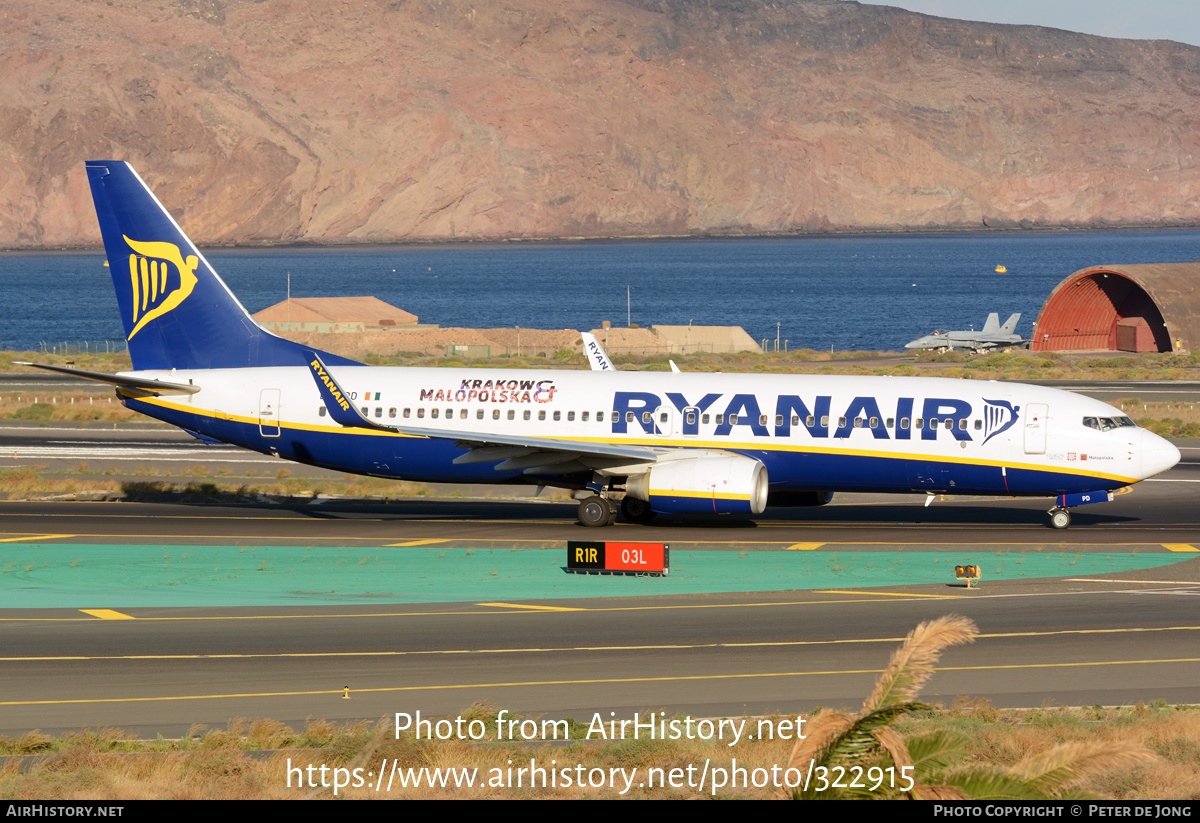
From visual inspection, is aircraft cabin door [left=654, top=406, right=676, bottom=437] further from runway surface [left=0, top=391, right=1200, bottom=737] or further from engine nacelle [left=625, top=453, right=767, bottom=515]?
runway surface [left=0, top=391, right=1200, bottom=737]

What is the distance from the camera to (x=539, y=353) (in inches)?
4486

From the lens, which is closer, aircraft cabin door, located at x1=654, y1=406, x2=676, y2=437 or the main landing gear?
aircraft cabin door, located at x1=654, y1=406, x2=676, y2=437

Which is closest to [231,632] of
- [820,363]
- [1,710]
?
[1,710]

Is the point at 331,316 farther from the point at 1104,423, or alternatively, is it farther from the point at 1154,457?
the point at 1154,457

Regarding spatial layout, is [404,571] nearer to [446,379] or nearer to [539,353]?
[446,379]

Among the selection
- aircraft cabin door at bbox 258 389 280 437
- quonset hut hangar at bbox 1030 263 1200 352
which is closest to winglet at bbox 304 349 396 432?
aircraft cabin door at bbox 258 389 280 437

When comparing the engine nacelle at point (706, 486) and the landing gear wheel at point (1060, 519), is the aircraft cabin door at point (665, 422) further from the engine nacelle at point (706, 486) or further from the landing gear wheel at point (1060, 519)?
the landing gear wheel at point (1060, 519)

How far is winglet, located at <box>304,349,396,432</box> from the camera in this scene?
35.9 m

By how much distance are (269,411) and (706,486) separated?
12.6 metres

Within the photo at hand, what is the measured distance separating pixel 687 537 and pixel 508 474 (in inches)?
204

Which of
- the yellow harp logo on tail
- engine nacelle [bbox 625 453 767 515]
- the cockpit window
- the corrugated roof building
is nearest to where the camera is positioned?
engine nacelle [bbox 625 453 767 515]

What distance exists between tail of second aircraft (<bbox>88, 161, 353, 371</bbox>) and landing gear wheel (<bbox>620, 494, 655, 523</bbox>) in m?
10.3

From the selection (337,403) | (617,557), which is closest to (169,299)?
(337,403)

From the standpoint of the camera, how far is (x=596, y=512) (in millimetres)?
37188
